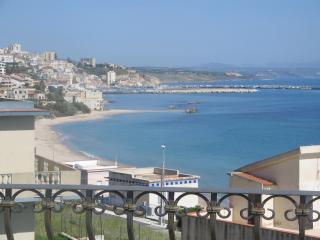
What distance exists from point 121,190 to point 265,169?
7128 millimetres

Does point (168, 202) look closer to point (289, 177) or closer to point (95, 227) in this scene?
point (289, 177)

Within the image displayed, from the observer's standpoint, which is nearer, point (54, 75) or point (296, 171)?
point (296, 171)

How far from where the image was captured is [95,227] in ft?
50.1

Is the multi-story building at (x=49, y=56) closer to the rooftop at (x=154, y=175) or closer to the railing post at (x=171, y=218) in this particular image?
the rooftop at (x=154, y=175)

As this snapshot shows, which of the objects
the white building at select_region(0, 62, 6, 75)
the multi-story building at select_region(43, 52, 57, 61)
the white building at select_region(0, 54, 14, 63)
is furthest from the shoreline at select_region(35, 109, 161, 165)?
the multi-story building at select_region(43, 52, 57, 61)

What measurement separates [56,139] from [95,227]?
1772 inches

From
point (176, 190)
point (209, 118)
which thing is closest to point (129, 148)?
point (209, 118)

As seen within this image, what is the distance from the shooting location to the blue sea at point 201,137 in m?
46.0

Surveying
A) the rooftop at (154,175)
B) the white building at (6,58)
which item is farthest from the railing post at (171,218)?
the white building at (6,58)

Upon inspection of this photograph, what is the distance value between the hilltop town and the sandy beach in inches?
94.4

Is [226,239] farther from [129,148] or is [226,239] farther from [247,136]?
[247,136]

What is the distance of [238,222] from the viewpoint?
840cm

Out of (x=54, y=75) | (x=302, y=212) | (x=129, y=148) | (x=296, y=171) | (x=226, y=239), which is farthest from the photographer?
(x=54, y=75)

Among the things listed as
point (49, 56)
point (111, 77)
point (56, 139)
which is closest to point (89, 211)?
point (56, 139)
